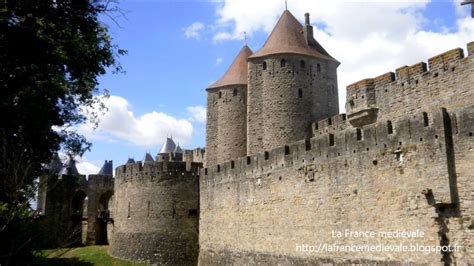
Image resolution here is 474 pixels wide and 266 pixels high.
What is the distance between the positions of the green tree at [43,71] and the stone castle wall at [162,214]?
1418 cm

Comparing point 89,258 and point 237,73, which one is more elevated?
point 237,73

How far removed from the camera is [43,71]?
11336 millimetres

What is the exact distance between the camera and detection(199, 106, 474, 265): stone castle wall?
476 inches

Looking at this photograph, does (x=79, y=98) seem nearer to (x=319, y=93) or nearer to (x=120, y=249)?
(x=319, y=93)

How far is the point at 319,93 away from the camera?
949 inches

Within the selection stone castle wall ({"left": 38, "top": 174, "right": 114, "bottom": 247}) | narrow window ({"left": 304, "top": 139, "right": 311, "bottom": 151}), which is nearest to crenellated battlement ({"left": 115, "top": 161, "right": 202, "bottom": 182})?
stone castle wall ({"left": 38, "top": 174, "right": 114, "bottom": 247})

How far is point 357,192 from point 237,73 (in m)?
14.8

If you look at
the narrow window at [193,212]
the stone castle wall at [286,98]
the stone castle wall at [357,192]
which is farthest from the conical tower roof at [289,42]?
the narrow window at [193,212]

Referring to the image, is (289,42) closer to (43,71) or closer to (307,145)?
(307,145)

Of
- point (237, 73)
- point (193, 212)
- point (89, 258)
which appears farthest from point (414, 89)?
point (89, 258)

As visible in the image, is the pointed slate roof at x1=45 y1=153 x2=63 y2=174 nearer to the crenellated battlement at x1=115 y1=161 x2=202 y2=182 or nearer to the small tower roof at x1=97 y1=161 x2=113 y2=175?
the crenellated battlement at x1=115 y1=161 x2=202 y2=182

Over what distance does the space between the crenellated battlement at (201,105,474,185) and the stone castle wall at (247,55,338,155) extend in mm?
1885

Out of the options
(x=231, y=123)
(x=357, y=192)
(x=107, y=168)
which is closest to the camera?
(x=357, y=192)

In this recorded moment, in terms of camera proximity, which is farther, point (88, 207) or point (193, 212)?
point (88, 207)
